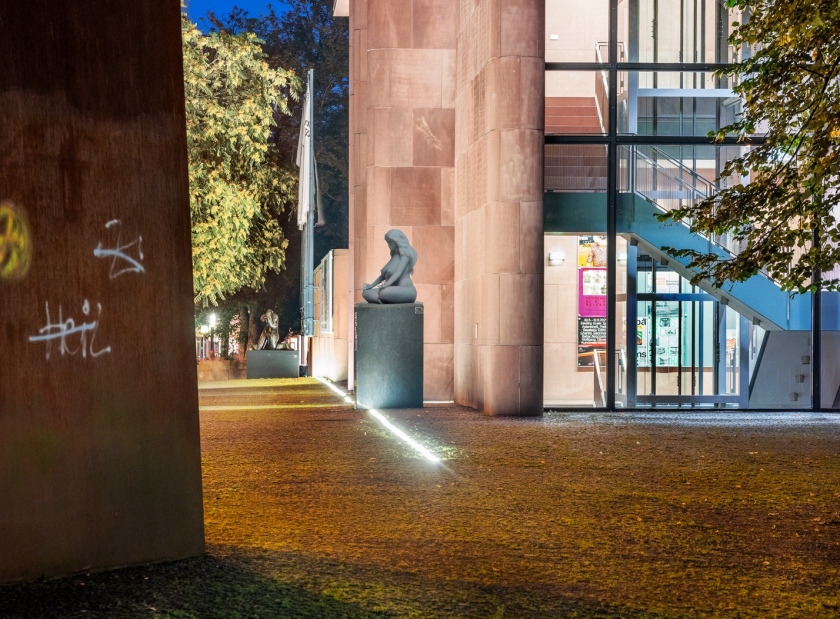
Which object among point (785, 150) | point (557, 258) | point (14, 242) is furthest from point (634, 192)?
point (14, 242)

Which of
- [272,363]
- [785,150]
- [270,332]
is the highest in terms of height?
[785,150]

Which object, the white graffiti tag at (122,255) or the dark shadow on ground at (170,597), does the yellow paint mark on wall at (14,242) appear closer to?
the white graffiti tag at (122,255)

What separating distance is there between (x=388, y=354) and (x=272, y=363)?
16.8 metres

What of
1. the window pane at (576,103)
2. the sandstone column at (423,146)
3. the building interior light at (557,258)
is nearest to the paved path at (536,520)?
the building interior light at (557,258)

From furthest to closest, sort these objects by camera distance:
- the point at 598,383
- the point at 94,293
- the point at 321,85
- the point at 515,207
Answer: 1. the point at 321,85
2. the point at 598,383
3. the point at 515,207
4. the point at 94,293

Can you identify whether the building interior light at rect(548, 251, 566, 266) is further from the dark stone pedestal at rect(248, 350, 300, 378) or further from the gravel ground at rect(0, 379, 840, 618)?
the dark stone pedestal at rect(248, 350, 300, 378)

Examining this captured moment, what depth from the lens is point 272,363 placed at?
3328 centimetres

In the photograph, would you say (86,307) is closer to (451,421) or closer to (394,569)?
(394,569)

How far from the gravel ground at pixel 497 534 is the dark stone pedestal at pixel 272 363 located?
68.6ft

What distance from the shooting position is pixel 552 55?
53.8ft

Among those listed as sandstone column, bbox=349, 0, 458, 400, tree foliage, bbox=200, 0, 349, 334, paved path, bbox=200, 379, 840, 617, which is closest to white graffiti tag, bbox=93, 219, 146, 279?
paved path, bbox=200, 379, 840, 617

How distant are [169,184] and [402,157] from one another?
13.6 metres

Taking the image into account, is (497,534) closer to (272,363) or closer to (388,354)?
(388,354)

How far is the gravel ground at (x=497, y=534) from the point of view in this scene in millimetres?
4961
